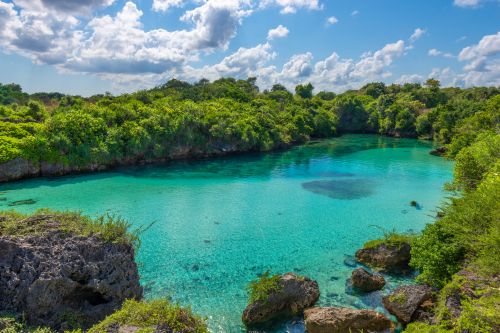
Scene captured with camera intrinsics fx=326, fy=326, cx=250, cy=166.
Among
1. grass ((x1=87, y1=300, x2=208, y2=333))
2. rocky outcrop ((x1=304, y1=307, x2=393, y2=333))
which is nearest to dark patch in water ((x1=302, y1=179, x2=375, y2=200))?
rocky outcrop ((x1=304, y1=307, x2=393, y2=333))

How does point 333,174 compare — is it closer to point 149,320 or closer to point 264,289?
point 264,289

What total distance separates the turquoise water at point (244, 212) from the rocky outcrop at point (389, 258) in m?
1.31

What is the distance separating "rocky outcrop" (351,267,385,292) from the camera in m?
16.2

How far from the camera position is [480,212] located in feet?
45.6

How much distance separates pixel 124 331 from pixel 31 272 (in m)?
4.92

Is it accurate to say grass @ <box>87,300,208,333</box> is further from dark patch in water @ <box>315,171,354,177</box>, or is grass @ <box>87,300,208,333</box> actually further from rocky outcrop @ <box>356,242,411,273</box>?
dark patch in water @ <box>315,171,354,177</box>

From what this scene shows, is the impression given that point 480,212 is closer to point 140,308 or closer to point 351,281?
point 351,281

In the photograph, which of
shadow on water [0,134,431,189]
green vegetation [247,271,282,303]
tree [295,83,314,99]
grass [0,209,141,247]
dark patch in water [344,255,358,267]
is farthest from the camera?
tree [295,83,314,99]

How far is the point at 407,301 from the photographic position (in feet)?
45.5

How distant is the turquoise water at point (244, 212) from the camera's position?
A: 17344 mm

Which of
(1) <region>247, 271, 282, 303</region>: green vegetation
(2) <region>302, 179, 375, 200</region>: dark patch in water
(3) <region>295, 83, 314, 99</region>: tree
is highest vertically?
(3) <region>295, 83, 314, 99</region>: tree

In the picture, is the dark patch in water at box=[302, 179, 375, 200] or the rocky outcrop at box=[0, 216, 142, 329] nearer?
the rocky outcrop at box=[0, 216, 142, 329]

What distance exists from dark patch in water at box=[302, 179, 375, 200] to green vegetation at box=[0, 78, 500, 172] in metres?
12.3

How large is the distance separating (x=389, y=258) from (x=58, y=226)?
54.4 ft
